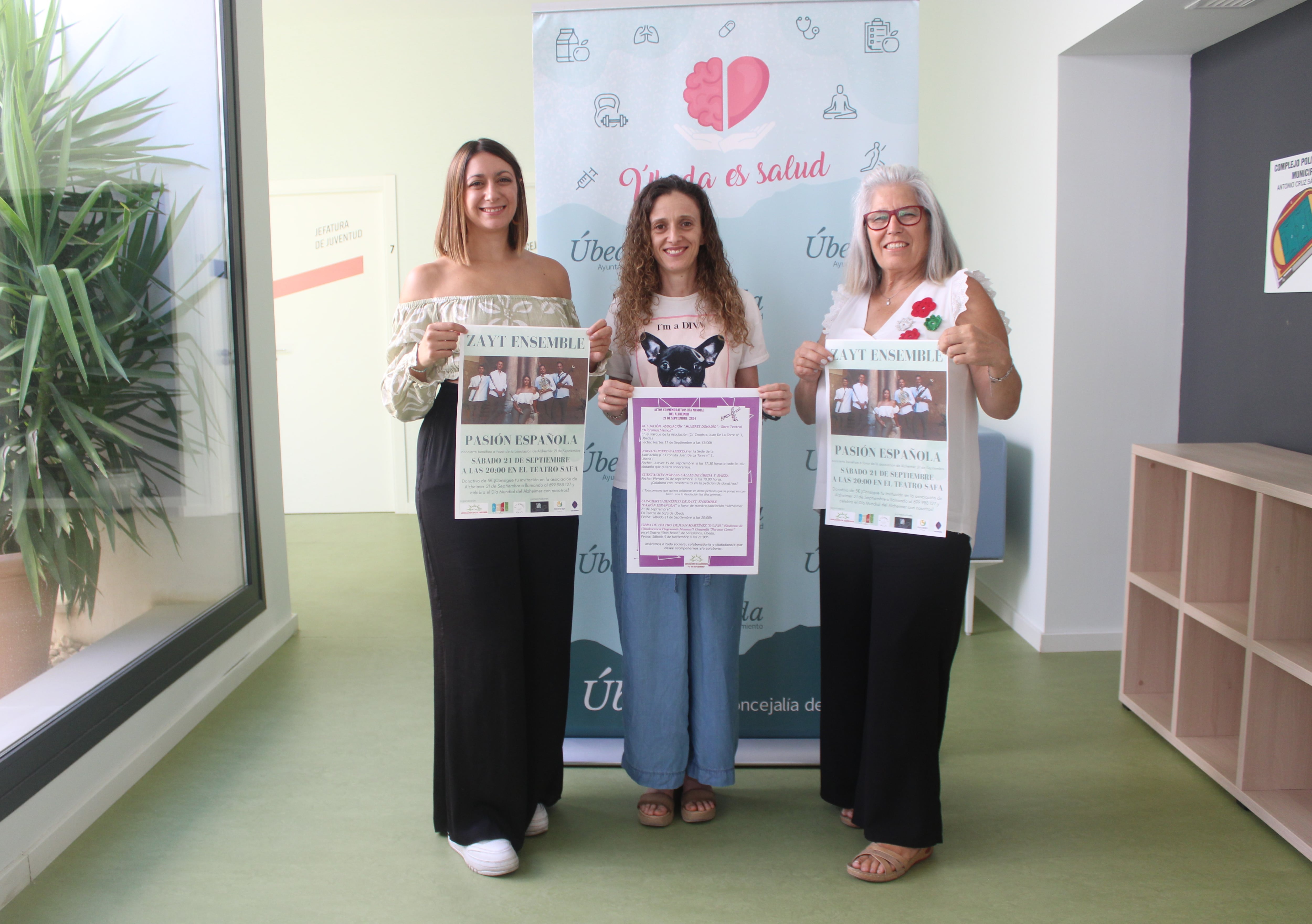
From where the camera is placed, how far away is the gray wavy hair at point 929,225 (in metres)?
1.93

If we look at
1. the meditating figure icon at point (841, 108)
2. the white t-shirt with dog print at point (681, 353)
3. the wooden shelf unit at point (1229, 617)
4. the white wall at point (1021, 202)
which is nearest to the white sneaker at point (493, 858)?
the white t-shirt with dog print at point (681, 353)

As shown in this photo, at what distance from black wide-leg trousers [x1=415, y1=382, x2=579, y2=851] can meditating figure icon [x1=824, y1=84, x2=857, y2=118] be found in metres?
1.35

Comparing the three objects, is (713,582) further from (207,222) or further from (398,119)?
(398,119)

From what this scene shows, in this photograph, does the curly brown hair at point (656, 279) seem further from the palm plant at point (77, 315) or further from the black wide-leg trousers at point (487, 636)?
the palm plant at point (77, 315)

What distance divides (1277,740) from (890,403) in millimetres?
1449

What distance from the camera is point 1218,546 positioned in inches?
102

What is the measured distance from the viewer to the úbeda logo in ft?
8.20

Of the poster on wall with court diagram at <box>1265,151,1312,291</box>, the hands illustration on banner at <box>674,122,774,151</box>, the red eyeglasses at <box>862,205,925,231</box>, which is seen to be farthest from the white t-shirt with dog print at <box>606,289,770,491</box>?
the poster on wall with court diagram at <box>1265,151,1312,291</box>

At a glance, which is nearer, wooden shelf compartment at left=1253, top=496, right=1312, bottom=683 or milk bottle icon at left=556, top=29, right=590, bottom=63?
wooden shelf compartment at left=1253, top=496, right=1312, bottom=683

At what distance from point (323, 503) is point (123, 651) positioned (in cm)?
385

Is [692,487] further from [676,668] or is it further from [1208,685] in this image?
[1208,685]

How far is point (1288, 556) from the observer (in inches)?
88.8

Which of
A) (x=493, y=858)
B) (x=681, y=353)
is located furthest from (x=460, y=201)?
(x=493, y=858)

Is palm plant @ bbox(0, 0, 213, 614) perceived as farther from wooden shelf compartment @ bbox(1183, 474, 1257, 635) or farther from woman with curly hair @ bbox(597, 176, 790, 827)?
wooden shelf compartment @ bbox(1183, 474, 1257, 635)
